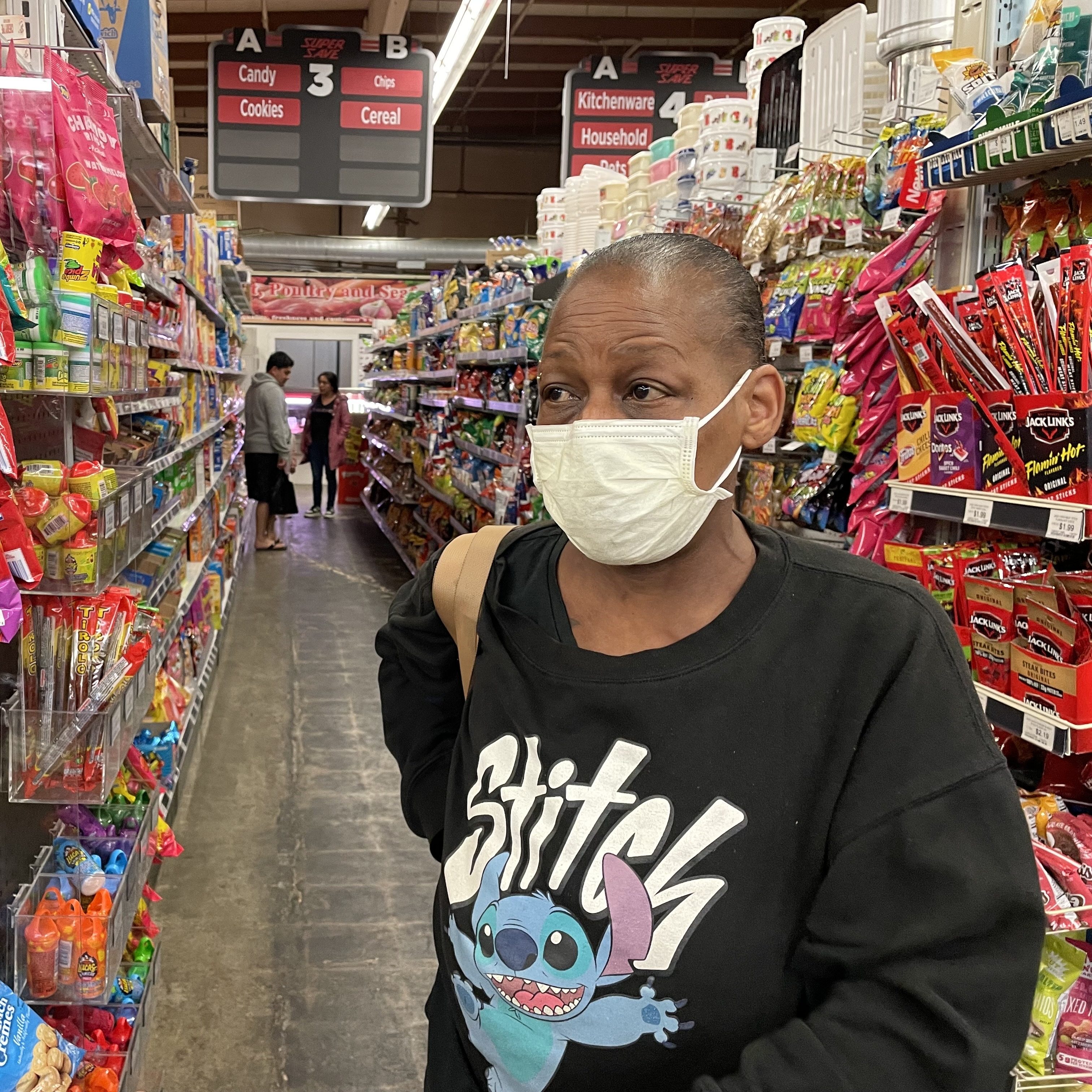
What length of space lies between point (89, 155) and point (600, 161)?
5943 millimetres

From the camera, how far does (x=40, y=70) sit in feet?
A: 6.39

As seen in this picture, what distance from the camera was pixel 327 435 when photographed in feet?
44.6

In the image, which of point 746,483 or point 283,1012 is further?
point 746,483

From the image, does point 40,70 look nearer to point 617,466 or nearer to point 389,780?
point 617,466

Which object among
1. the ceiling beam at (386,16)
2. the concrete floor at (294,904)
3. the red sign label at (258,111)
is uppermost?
the ceiling beam at (386,16)

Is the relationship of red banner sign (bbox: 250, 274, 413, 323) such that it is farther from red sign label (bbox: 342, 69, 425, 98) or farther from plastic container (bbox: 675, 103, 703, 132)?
plastic container (bbox: 675, 103, 703, 132)

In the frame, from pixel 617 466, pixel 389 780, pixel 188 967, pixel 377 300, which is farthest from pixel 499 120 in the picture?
pixel 617 466

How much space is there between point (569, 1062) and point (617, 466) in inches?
24.0

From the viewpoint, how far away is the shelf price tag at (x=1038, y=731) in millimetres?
1836

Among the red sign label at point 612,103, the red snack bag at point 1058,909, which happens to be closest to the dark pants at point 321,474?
the red sign label at point 612,103

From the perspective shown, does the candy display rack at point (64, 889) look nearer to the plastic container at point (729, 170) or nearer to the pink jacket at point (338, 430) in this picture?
the plastic container at point (729, 170)

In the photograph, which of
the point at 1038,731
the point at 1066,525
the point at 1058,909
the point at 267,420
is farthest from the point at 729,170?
the point at 267,420

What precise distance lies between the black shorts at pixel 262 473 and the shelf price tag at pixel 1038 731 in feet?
30.3

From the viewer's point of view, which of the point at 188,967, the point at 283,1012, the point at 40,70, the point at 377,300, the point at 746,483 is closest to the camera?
the point at 40,70
